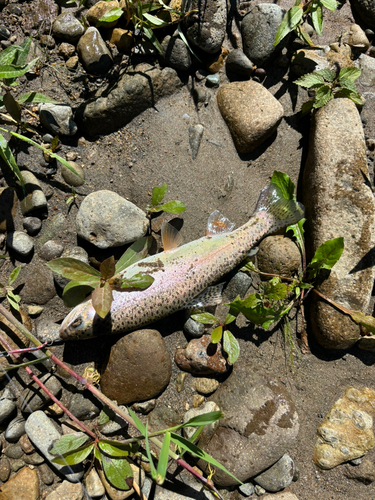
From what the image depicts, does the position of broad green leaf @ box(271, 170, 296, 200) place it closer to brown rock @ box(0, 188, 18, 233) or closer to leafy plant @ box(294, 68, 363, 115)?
leafy plant @ box(294, 68, 363, 115)

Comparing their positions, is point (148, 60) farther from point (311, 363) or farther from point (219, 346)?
point (311, 363)

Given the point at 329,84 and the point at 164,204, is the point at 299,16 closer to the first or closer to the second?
the point at 329,84

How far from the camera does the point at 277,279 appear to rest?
4387 mm

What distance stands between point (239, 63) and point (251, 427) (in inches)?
181

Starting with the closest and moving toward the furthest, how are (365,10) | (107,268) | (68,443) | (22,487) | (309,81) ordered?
(107,268) → (68,443) → (22,487) → (309,81) → (365,10)

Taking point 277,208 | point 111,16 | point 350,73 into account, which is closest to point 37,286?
point 277,208

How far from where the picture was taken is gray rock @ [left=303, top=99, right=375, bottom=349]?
4402mm

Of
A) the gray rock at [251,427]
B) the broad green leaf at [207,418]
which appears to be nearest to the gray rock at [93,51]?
the broad green leaf at [207,418]

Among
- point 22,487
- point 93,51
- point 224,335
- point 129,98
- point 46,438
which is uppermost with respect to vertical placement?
point 93,51

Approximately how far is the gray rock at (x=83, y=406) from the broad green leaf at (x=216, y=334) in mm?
1600

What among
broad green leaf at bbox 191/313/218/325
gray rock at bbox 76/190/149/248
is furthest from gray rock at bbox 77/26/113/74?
broad green leaf at bbox 191/313/218/325

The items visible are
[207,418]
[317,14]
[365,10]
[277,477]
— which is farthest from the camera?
[365,10]

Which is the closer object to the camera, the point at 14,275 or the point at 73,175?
the point at 14,275

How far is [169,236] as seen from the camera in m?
4.36
